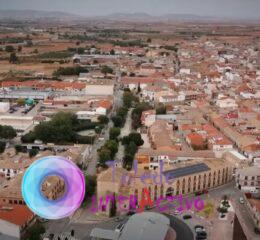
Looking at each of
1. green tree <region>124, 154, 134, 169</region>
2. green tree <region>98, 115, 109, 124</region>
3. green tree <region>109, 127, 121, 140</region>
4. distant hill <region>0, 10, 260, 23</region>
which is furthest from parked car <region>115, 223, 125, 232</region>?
distant hill <region>0, 10, 260, 23</region>

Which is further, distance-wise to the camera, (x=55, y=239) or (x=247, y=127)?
(x=247, y=127)

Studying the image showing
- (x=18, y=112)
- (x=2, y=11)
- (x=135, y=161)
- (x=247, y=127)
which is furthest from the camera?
(x=2, y=11)

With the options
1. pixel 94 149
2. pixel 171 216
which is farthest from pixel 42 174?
pixel 94 149

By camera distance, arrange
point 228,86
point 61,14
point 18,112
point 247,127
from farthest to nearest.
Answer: point 61,14, point 228,86, point 18,112, point 247,127

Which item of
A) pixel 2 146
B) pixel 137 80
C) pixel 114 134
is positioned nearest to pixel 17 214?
pixel 2 146

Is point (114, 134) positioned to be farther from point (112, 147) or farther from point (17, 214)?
point (17, 214)

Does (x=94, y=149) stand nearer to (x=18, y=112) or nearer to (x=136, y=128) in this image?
(x=136, y=128)

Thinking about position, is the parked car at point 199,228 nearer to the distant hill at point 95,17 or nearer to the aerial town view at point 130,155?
the aerial town view at point 130,155
